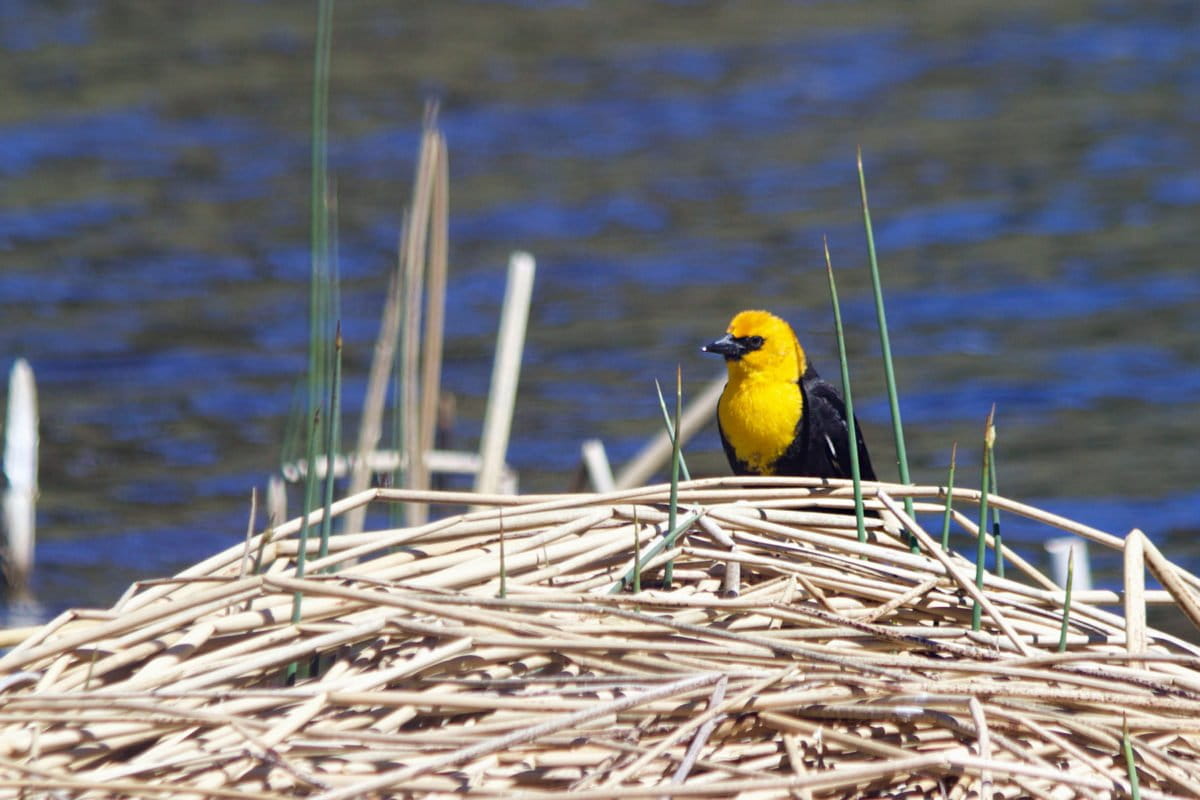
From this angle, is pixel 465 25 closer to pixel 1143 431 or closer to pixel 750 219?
pixel 750 219

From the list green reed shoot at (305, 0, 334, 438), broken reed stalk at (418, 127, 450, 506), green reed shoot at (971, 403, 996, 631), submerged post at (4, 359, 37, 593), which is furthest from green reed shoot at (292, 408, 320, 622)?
submerged post at (4, 359, 37, 593)

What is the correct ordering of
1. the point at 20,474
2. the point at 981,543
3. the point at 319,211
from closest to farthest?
the point at 981,543 → the point at 319,211 → the point at 20,474

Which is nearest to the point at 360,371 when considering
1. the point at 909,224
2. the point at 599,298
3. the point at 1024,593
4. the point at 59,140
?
the point at 599,298

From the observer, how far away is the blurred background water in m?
9.43

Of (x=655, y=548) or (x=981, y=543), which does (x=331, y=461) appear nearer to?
(x=655, y=548)

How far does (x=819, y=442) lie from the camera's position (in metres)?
5.02

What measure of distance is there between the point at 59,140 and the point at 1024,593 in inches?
531

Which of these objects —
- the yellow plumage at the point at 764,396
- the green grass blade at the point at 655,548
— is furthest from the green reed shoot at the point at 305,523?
the yellow plumage at the point at 764,396

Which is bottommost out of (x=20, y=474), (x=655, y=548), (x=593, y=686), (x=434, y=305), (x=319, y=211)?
(x=20, y=474)

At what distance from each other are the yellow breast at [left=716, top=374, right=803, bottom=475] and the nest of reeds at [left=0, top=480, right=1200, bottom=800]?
1709 millimetres

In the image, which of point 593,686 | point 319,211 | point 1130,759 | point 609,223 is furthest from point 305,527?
point 609,223

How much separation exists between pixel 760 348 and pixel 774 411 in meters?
0.23

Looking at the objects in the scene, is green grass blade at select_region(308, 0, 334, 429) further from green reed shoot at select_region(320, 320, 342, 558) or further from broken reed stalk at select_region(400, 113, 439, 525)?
broken reed stalk at select_region(400, 113, 439, 525)

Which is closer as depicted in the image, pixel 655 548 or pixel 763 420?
pixel 655 548
